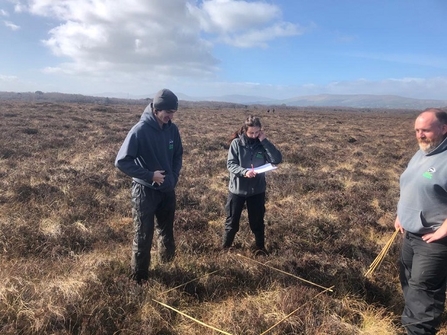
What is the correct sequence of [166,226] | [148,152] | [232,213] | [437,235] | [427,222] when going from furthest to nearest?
[232,213]
[166,226]
[148,152]
[427,222]
[437,235]

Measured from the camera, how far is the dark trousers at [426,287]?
9.36ft

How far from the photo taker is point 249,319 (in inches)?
128

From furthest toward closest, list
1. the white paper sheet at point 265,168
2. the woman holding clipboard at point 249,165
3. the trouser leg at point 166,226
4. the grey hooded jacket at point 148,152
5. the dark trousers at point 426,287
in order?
the woman holding clipboard at point 249,165 → the white paper sheet at point 265,168 → the trouser leg at point 166,226 → the grey hooded jacket at point 148,152 → the dark trousers at point 426,287

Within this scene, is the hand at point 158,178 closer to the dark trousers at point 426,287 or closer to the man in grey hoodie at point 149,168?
the man in grey hoodie at point 149,168

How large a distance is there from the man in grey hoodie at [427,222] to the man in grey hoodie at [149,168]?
7.74 ft

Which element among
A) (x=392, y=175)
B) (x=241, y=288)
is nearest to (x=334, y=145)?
(x=392, y=175)

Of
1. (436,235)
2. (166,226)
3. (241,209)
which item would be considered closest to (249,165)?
(241,209)

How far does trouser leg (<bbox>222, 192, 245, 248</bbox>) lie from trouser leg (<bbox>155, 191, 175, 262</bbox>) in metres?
0.90

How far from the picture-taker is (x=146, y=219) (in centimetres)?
362

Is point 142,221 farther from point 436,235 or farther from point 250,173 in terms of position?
point 436,235

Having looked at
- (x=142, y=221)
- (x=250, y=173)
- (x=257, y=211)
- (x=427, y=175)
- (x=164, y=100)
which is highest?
(x=164, y=100)

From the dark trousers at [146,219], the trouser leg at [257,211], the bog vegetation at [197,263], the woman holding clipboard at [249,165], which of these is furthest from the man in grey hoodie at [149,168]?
the trouser leg at [257,211]

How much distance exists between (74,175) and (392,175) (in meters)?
9.68

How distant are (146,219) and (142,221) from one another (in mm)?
49
